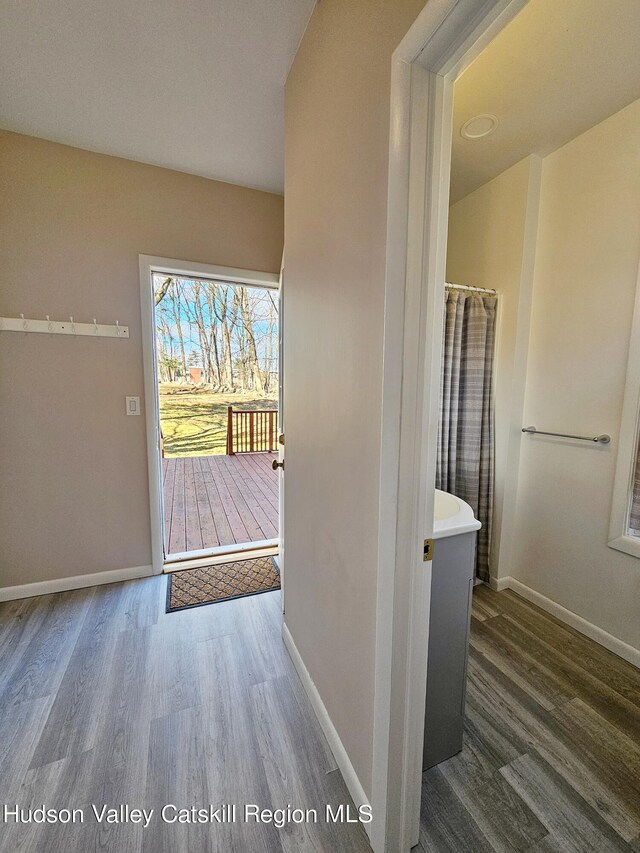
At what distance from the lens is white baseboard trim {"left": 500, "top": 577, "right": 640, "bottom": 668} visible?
62.5 inches

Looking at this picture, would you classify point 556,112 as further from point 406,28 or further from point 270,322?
point 270,322

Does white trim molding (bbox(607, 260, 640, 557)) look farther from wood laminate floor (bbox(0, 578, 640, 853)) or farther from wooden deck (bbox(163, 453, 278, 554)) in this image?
wooden deck (bbox(163, 453, 278, 554))

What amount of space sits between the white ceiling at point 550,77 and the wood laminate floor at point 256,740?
252cm

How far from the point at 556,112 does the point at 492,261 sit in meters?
0.69

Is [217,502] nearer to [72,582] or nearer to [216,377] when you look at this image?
[72,582]

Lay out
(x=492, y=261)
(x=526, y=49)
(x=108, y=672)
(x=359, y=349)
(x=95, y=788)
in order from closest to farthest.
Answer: (x=359, y=349) < (x=95, y=788) < (x=526, y=49) < (x=108, y=672) < (x=492, y=261)

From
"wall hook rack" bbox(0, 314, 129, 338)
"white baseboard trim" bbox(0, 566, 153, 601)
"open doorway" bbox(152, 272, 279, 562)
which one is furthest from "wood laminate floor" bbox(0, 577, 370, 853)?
"open doorway" bbox(152, 272, 279, 562)

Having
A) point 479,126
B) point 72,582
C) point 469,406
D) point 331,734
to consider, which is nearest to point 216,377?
point 72,582

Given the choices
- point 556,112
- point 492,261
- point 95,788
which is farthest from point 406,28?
point 95,788

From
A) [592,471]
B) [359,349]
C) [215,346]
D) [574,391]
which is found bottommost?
[592,471]

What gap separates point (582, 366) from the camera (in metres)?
1.78

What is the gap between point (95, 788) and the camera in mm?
1073

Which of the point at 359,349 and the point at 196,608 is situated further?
the point at 196,608

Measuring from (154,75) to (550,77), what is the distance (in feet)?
5.47
